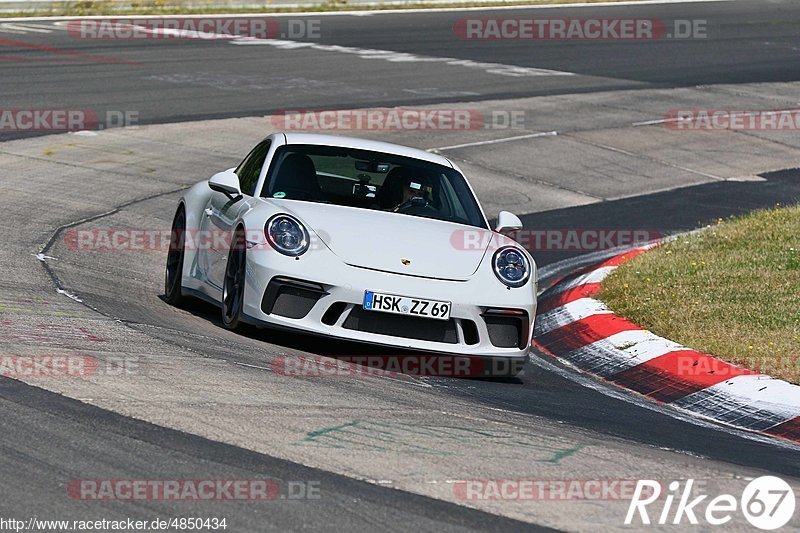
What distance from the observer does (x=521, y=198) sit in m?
14.0

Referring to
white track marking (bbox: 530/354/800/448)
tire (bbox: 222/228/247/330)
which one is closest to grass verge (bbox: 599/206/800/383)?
white track marking (bbox: 530/354/800/448)

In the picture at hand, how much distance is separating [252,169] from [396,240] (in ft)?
5.25

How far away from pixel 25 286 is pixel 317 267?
1936mm

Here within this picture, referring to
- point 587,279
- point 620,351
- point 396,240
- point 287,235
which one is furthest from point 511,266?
point 587,279

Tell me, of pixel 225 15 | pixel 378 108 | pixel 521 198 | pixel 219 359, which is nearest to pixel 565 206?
pixel 521 198

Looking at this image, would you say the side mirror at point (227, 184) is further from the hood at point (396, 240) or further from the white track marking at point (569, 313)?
the white track marking at point (569, 313)

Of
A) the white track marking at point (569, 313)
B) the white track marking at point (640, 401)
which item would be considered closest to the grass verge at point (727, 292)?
the white track marking at point (569, 313)

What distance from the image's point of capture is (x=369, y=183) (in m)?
8.54

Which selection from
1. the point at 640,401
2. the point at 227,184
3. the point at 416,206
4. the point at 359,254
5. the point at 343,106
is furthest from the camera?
the point at 343,106

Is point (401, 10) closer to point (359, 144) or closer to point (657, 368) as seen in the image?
point (359, 144)

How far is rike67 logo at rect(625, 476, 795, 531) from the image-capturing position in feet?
15.3

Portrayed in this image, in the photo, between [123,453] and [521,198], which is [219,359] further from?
[521,198]

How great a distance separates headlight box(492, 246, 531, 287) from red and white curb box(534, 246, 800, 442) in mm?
810

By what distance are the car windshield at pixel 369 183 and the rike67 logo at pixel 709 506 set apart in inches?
144
